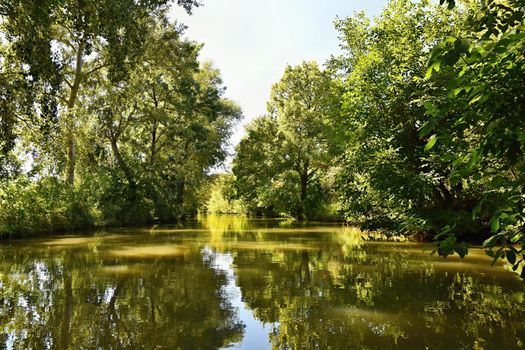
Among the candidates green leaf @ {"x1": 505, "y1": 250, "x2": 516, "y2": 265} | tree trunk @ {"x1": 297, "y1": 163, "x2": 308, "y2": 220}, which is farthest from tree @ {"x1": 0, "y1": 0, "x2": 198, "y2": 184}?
tree trunk @ {"x1": 297, "y1": 163, "x2": 308, "y2": 220}

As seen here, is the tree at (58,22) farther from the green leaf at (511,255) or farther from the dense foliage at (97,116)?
the green leaf at (511,255)

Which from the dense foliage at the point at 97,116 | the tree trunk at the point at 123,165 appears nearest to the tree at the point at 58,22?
the dense foliage at the point at 97,116

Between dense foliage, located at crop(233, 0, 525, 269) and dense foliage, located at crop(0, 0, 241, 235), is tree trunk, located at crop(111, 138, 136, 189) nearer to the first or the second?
dense foliage, located at crop(0, 0, 241, 235)

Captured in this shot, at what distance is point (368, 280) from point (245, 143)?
117 feet

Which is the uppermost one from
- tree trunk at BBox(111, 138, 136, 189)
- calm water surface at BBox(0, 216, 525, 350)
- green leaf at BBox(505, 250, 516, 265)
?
tree trunk at BBox(111, 138, 136, 189)

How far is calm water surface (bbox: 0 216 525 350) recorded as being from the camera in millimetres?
4809

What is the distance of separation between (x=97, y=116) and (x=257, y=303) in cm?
2246

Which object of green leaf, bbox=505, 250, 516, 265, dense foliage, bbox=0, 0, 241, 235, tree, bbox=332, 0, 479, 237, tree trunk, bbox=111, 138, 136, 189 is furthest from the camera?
tree trunk, bbox=111, 138, 136, 189

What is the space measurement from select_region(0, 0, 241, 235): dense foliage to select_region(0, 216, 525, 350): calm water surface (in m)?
4.83

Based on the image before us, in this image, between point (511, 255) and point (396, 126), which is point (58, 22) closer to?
point (396, 126)

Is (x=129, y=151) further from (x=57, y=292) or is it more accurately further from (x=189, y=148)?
(x=57, y=292)

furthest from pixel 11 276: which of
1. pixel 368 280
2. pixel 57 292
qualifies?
pixel 368 280

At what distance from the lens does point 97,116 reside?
25.7 meters

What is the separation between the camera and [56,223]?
66.5 feet
